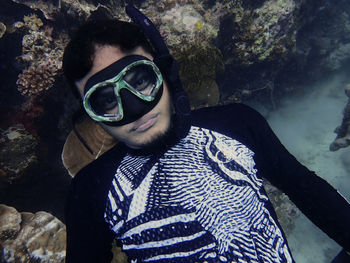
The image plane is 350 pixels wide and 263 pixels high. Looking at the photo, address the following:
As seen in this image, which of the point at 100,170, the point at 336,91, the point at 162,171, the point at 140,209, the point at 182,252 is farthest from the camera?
the point at 336,91

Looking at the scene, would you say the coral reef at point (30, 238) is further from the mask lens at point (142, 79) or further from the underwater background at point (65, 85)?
the mask lens at point (142, 79)

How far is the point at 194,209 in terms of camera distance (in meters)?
1.73

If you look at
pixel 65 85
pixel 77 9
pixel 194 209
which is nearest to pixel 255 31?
pixel 77 9

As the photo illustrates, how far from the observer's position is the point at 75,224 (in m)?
1.92

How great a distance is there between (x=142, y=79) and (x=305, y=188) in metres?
1.68

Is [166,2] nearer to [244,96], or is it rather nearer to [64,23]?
[64,23]

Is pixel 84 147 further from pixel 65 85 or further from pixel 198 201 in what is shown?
pixel 198 201

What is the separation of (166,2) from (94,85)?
3.83m

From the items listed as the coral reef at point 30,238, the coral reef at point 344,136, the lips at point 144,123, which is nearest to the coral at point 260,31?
the coral reef at point 344,136

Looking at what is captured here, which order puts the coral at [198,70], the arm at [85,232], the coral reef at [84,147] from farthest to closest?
the coral at [198,70], the coral reef at [84,147], the arm at [85,232]

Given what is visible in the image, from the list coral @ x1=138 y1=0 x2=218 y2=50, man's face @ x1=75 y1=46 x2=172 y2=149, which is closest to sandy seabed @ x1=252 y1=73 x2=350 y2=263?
coral @ x1=138 y1=0 x2=218 y2=50

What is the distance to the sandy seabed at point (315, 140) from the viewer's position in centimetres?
627

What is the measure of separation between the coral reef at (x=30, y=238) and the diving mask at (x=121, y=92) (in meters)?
3.02

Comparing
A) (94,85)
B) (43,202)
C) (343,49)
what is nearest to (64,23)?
(43,202)
